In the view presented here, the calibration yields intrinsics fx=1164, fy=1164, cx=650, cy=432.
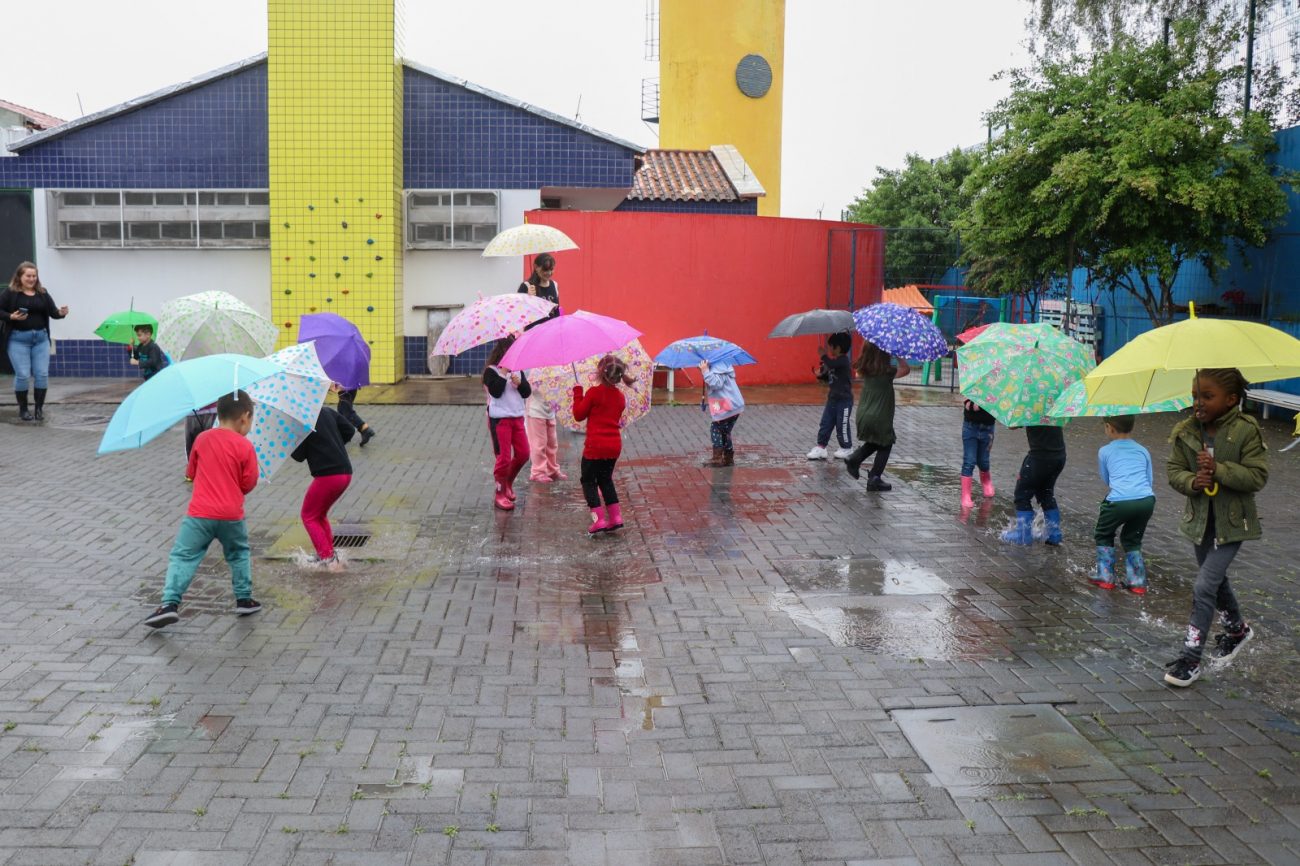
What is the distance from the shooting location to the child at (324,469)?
7.54m

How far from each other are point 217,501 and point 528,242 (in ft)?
25.3

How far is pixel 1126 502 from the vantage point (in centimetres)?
726

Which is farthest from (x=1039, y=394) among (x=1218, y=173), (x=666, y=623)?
(x=1218, y=173)

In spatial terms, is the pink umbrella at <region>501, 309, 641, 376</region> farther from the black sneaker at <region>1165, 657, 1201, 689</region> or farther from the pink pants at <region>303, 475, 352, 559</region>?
the black sneaker at <region>1165, 657, 1201, 689</region>

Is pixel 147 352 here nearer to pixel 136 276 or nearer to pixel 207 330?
pixel 207 330

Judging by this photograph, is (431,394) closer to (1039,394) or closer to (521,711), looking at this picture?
(1039,394)

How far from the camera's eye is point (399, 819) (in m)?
4.29

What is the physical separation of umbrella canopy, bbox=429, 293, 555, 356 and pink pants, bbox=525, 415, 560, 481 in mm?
1618

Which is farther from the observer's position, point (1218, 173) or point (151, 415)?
point (1218, 173)

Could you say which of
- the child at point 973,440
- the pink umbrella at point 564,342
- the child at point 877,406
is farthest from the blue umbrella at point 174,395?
the child at point 973,440

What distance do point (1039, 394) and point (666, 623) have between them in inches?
130

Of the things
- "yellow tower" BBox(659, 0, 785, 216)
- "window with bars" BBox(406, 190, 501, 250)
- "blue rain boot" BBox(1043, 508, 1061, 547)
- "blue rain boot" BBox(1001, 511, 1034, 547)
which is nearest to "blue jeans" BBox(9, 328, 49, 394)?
"window with bars" BBox(406, 190, 501, 250)

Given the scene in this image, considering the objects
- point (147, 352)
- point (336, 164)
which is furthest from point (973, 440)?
point (336, 164)

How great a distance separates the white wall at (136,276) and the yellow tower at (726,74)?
1517 centimetres
